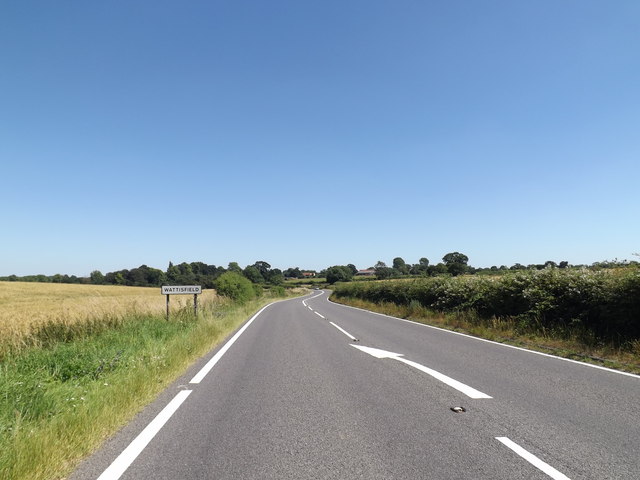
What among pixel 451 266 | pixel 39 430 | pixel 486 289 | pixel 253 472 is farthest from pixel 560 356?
pixel 451 266

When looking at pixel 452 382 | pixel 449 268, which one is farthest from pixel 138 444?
pixel 449 268

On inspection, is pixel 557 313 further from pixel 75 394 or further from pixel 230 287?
pixel 230 287

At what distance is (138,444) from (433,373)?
5201 mm

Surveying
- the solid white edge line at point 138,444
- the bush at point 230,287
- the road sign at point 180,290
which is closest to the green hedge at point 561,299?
the solid white edge line at point 138,444

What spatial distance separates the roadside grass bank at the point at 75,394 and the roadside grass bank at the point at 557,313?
29.1ft

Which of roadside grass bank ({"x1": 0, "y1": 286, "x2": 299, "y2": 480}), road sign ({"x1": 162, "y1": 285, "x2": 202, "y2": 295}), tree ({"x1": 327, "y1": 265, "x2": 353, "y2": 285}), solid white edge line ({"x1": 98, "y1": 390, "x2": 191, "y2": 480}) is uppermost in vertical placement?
tree ({"x1": 327, "y1": 265, "x2": 353, "y2": 285})

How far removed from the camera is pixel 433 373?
7410 mm

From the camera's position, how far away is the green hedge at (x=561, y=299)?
9.96 metres

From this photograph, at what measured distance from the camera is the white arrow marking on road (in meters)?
5.99

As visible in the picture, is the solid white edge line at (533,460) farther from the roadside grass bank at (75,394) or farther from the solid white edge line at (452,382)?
the roadside grass bank at (75,394)

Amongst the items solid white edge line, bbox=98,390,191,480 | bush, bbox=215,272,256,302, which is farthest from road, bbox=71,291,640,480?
bush, bbox=215,272,256,302

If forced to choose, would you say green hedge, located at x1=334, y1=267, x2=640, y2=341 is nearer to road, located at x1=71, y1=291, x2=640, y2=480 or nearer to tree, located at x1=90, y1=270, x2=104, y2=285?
road, located at x1=71, y1=291, x2=640, y2=480

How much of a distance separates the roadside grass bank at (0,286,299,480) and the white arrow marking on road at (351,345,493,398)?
14.3 feet

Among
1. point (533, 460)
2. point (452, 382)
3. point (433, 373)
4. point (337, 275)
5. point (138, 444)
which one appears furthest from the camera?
point (337, 275)
